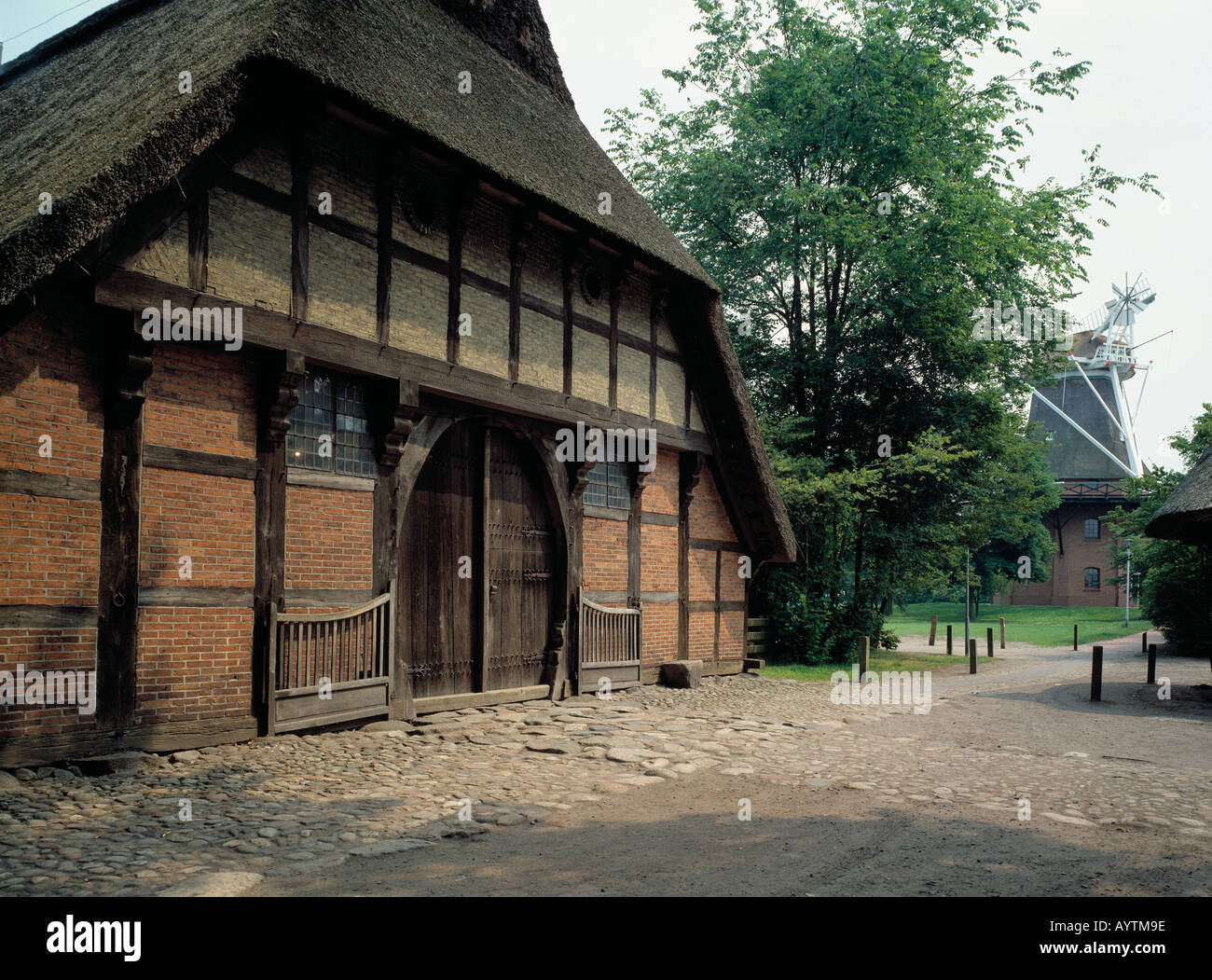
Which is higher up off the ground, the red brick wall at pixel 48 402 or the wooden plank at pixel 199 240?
the wooden plank at pixel 199 240

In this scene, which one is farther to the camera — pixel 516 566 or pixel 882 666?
pixel 882 666

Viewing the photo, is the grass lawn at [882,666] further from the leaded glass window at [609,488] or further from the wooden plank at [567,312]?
the wooden plank at [567,312]

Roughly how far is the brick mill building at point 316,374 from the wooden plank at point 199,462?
0.02 meters

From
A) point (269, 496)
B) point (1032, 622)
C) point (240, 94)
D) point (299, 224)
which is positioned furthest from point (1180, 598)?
point (240, 94)

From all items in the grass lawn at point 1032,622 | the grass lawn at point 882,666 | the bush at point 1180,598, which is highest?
the bush at point 1180,598

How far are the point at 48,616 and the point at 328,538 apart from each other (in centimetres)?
251

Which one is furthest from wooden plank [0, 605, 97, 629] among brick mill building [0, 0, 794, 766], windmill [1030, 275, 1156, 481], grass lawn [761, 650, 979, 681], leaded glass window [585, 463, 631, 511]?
windmill [1030, 275, 1156, 481]

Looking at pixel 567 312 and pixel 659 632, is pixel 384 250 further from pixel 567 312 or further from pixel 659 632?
pixel 659 632

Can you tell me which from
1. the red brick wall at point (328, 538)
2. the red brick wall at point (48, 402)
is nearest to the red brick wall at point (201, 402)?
the red brick wall at point (48, 402)

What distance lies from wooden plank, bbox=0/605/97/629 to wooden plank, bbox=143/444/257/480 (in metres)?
1.21

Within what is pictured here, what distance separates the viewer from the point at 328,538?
8.58 m

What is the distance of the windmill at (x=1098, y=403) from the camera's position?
51.7 m

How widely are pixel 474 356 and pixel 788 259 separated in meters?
13.0
